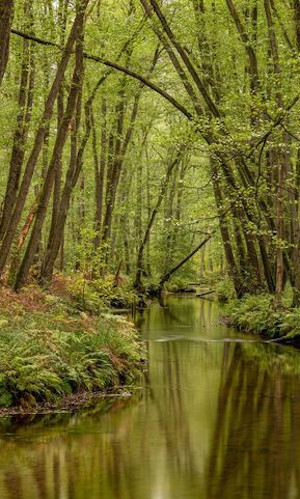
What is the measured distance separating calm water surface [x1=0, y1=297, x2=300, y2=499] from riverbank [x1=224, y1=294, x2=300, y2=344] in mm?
4393

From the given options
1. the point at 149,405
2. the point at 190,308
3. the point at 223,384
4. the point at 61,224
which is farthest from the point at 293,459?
the point at 190,308

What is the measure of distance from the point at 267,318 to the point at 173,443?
13.2 metres

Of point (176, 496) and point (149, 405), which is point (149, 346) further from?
point (176, 496)

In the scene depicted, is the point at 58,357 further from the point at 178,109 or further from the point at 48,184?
the point at 178,109

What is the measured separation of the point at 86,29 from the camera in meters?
20.7

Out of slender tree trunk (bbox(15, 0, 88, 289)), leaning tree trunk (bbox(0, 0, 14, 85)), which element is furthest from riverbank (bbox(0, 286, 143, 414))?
leaning tree trunk (bbox(0, 0, 14, 85))

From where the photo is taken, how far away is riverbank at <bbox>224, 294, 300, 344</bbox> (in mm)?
19766

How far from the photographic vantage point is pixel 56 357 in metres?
11.6

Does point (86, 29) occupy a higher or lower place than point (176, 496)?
higher

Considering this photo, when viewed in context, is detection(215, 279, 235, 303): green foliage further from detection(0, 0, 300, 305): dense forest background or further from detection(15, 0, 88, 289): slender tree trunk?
detection(15, 0, 88, 289): slender tree trunk

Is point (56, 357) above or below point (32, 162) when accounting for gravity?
below

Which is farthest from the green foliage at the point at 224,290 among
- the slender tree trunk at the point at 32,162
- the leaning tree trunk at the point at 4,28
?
the leaning tree trunk at the point at 4,28

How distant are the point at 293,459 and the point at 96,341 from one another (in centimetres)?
588

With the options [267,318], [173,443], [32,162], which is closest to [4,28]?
[173,443]
